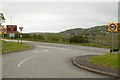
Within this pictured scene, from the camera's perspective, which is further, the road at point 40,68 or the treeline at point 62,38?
the treeline at point 62,38

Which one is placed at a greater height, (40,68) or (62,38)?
(62,38)

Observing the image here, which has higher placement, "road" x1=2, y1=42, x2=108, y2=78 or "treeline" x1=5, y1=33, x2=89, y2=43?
"treeline" x1=5, y1=33, x2=89, y2=43

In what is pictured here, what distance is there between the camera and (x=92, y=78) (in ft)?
40.6

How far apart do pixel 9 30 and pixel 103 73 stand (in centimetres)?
3555

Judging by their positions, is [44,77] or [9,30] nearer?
[44,77]

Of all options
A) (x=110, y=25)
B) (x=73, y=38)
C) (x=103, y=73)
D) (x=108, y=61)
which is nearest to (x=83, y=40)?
(x=73, y=38)

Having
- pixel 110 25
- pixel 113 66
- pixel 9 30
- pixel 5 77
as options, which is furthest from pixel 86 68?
pixel 9 30

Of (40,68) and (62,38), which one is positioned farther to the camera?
(62,38)

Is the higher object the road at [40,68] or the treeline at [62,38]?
the treeline at [62,38]

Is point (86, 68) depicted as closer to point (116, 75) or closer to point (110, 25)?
point (116, 75)

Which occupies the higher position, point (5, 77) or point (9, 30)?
point (9, 30)

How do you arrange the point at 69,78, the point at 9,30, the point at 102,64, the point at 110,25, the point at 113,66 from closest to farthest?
the point at 69,78 < the point at 113,66 < the point at 102,64 < the point at 110,25 < the point at 9,30

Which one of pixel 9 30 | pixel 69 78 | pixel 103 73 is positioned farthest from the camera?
pixel 9 30

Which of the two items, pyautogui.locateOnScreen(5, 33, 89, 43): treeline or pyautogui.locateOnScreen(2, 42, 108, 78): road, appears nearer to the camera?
pyautogui.locateOnScreen(2, 42, 108, 78): road
